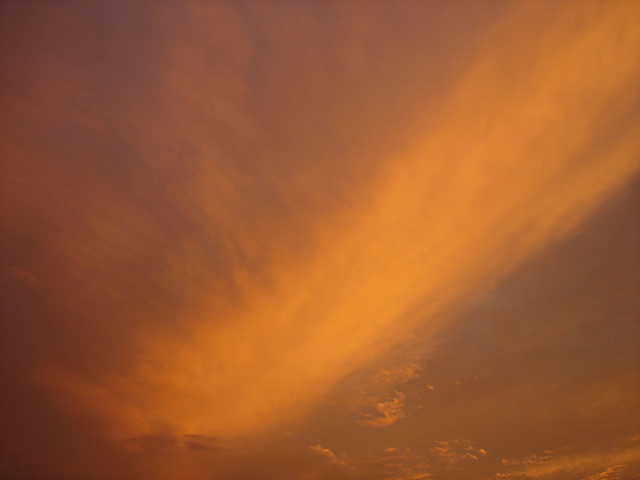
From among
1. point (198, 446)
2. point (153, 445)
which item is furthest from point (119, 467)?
point (198, 446)

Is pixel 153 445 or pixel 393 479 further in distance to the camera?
pixel 393 479

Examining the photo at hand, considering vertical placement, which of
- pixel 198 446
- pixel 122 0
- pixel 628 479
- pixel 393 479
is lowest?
pixel 628 479

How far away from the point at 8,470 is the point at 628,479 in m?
40.1

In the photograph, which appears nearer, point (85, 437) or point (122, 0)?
point (122, 0)

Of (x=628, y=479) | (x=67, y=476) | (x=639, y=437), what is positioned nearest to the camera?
(x=639, y=437)

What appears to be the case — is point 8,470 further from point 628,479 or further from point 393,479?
point 628,479

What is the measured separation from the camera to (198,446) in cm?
2577

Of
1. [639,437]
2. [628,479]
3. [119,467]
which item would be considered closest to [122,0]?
[119,467]

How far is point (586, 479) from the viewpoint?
26016mm

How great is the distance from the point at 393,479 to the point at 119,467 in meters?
18.6

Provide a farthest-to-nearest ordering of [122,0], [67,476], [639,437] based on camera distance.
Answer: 1. [67,476]
2. [639,437]
3. [122,0]

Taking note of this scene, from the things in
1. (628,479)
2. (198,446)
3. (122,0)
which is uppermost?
(122,0)

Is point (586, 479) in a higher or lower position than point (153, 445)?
lower

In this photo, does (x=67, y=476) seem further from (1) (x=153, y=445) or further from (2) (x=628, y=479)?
(2) (x=628, y=479)
